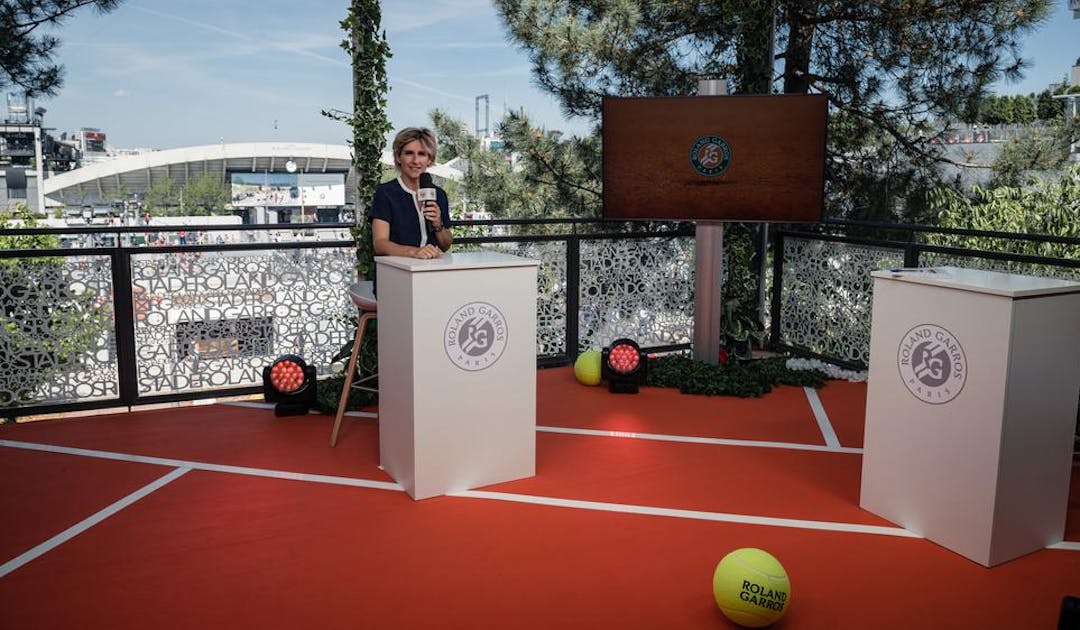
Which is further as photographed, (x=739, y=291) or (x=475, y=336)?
(x=739, y=291)

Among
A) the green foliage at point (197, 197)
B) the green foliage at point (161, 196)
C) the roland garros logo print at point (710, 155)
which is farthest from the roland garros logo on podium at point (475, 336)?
the green foliage at point (197, 197)

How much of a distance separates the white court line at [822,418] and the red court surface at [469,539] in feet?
0.14

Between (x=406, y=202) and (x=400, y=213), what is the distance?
6cm

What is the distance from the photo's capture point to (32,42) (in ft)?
20.6

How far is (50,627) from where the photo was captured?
230cm

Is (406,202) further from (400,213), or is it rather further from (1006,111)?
(1006,111)

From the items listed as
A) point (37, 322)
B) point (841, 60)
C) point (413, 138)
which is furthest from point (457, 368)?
point (841, 60)

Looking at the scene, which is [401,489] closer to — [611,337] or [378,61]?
[378,61]

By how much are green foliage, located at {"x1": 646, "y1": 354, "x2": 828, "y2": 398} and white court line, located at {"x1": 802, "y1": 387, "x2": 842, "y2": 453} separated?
156mm

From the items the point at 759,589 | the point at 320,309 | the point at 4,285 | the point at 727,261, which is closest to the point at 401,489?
the point at 759,589

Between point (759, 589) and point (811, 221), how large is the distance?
306 cm

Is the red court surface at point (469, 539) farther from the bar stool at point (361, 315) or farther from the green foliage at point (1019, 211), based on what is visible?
the green foliage at point (1019, 211)

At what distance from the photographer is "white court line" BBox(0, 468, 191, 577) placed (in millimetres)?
2715

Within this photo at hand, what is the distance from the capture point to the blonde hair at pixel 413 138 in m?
3.75
